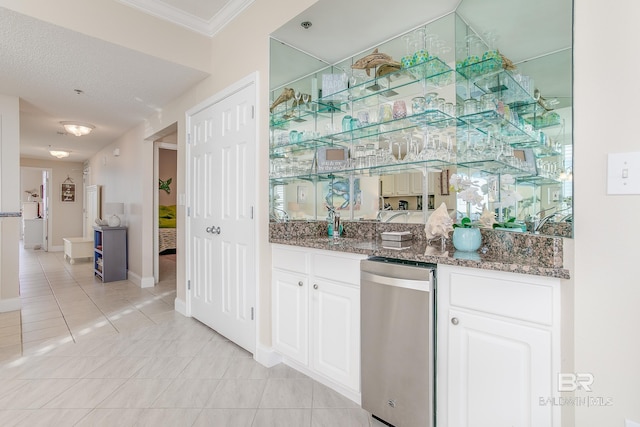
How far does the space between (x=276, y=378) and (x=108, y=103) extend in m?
3.70

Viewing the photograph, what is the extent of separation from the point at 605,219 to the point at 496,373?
0.68m

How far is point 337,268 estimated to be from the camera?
6.11 feet

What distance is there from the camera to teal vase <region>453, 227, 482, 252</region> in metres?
1.61

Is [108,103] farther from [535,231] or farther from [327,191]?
[535,231]

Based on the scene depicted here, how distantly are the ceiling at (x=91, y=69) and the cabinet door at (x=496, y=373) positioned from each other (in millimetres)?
2767

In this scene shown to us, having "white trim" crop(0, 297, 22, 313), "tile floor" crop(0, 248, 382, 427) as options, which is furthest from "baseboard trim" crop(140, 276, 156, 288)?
"white trim" crop(0, 297, 22, 313)

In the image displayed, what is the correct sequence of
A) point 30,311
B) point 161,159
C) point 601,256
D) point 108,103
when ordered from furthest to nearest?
point 161,159 < point 108,103 < point 30,311 < point 601,256

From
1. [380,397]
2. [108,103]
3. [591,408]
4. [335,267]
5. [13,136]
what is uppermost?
[108,103]

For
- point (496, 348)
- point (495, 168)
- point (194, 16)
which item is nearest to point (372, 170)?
point (495, 168)

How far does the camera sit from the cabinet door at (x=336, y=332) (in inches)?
69.8

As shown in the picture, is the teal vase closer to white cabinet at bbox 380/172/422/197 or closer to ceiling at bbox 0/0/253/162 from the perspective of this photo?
white cabinet at bbox 380/172/422/197

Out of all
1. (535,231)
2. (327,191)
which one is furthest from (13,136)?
(535,231)

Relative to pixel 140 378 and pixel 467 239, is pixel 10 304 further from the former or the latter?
pixel 467 239

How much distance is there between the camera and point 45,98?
147 inches
